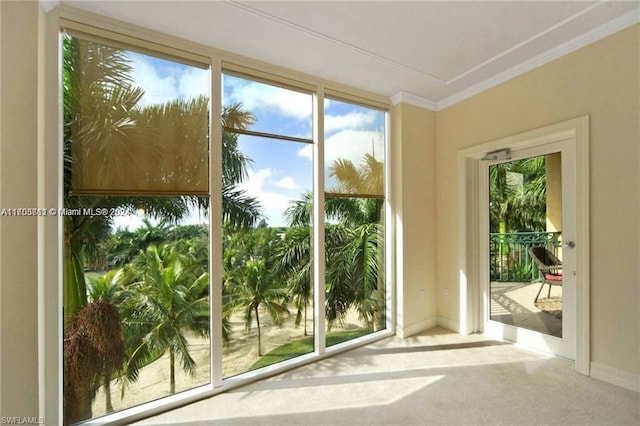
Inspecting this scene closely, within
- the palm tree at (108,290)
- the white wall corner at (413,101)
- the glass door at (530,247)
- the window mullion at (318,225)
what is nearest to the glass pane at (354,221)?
the window mullion at (318,225)

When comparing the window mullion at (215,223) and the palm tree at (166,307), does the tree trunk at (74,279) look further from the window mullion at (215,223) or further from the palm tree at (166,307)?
the window mullion at (215,223)

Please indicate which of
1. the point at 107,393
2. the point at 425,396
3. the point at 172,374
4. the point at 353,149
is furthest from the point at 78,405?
the point at 353,149

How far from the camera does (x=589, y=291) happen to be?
227 cm

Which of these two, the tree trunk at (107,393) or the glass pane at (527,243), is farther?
the glass pane at (527,243)

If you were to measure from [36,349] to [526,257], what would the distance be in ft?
13.0

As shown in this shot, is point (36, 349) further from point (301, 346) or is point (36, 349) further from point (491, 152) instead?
point (491, 152)

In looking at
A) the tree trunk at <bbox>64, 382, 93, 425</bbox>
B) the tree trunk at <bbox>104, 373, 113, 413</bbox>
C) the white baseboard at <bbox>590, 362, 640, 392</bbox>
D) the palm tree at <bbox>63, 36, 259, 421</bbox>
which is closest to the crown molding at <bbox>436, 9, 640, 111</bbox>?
the white baseboard at <bbox>590, 362, 640, 392</bbox>

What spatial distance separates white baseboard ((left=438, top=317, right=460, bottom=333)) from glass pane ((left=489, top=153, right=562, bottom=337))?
403 millimetres

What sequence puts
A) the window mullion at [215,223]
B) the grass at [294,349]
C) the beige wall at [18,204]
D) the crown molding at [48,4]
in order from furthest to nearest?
1. the grass at [294,349]
2. the window mullion at [215,223]
3. the crown molding at [48,4]
4. the beige wall at [18,204]

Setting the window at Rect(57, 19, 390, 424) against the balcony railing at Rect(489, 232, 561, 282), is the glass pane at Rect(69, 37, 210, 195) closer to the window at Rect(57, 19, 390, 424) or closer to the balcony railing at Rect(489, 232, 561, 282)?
the window at Rect(57, 19, 390, 424)

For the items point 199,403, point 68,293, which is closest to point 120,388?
point 199,403

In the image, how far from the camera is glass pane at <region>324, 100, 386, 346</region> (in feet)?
9.72

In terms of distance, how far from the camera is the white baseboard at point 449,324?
3.31 meters

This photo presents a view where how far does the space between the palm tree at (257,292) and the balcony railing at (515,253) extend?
236 cm
